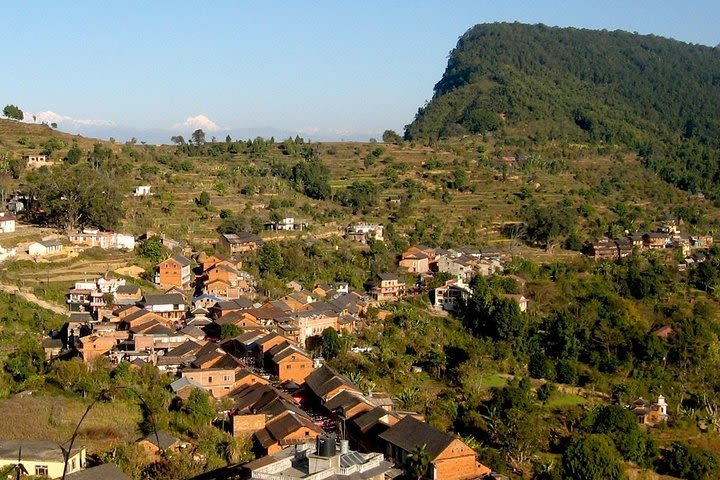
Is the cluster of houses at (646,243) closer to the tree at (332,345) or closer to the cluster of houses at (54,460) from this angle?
the tree at (332,345)

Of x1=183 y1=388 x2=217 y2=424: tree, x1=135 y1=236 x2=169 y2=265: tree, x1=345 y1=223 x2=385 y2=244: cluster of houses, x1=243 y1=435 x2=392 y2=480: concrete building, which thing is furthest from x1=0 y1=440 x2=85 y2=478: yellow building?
x1=345 y1=223 x2=385 y2=244: cluster of houses

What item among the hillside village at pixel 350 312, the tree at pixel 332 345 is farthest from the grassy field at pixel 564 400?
the tree at pixel 332 345

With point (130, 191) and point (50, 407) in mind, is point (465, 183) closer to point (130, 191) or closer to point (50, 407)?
point (130, 191)

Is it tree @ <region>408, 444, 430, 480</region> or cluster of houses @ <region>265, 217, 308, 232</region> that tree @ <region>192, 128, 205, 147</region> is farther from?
tree @ <region>408, 444, 430, 480</region>

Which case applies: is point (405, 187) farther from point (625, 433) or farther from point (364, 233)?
point (625, 433)

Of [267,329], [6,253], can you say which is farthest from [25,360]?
[6,253]
